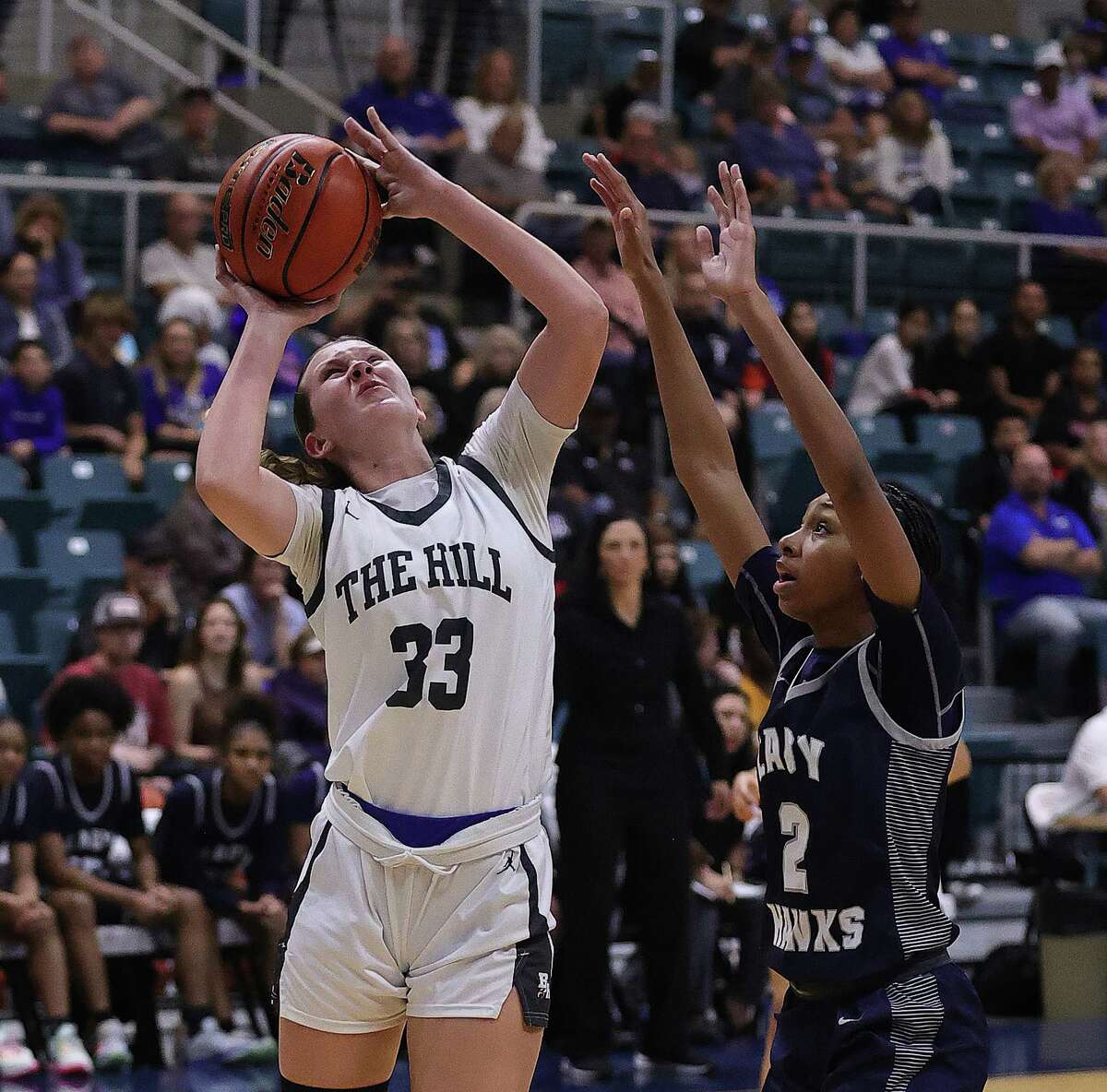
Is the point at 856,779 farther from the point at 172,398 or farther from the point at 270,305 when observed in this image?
the point at 172,398

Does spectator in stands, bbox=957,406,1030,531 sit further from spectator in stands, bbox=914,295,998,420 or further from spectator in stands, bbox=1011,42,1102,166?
spectator in stands, bbox=1011,42,1102,166

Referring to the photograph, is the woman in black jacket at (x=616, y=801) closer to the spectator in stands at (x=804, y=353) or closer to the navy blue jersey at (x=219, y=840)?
the navy blue jersey at (x=219, y=840)

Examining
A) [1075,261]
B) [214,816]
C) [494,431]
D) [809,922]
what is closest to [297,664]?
[214,816]

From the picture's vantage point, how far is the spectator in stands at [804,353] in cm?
1062

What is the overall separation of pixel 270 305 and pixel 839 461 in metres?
1.02

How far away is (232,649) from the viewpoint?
7699 millimetres

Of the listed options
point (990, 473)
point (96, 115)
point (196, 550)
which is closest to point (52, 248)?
point (96, 115)

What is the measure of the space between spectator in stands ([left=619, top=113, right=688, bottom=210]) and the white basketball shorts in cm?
884

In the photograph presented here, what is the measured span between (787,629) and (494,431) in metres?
0.61

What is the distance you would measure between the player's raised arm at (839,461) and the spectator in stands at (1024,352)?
8960 millimetres

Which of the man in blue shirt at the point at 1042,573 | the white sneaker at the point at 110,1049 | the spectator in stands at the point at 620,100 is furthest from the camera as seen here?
the spectator in stands at the point at 620,100

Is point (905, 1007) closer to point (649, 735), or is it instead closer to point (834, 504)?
point (834, 504)

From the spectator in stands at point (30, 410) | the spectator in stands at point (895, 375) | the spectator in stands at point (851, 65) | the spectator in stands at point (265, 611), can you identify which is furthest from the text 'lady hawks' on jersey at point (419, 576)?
the spectator in stands at point (851, 65)

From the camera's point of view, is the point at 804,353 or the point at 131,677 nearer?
the point at 131,677
